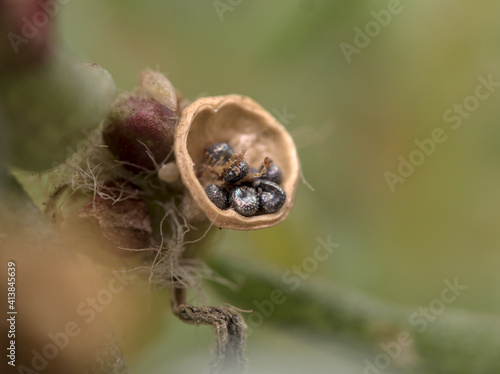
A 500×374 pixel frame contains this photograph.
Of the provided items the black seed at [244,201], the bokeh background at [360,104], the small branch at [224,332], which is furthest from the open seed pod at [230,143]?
the bokeh background at [360,104]

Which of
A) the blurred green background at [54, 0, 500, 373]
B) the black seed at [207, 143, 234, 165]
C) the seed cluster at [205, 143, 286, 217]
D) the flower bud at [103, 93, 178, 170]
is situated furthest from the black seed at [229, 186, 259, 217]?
the blurred green background at [54, 0, 500, 373]

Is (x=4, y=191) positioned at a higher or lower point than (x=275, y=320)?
higher

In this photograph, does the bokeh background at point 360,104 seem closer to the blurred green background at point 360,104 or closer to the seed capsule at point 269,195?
the blurred green background at point 360,104

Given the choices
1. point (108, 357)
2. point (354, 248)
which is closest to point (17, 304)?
point (108, 357)

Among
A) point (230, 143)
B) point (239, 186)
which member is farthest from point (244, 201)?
point (230, 143)

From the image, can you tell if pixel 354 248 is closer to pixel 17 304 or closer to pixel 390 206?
pixel 390 206

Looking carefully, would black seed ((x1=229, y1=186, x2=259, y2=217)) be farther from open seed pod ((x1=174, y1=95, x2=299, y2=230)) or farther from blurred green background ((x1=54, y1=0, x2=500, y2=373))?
blurred green background ((x1=54, y1=0, x2=500, y2=373))
